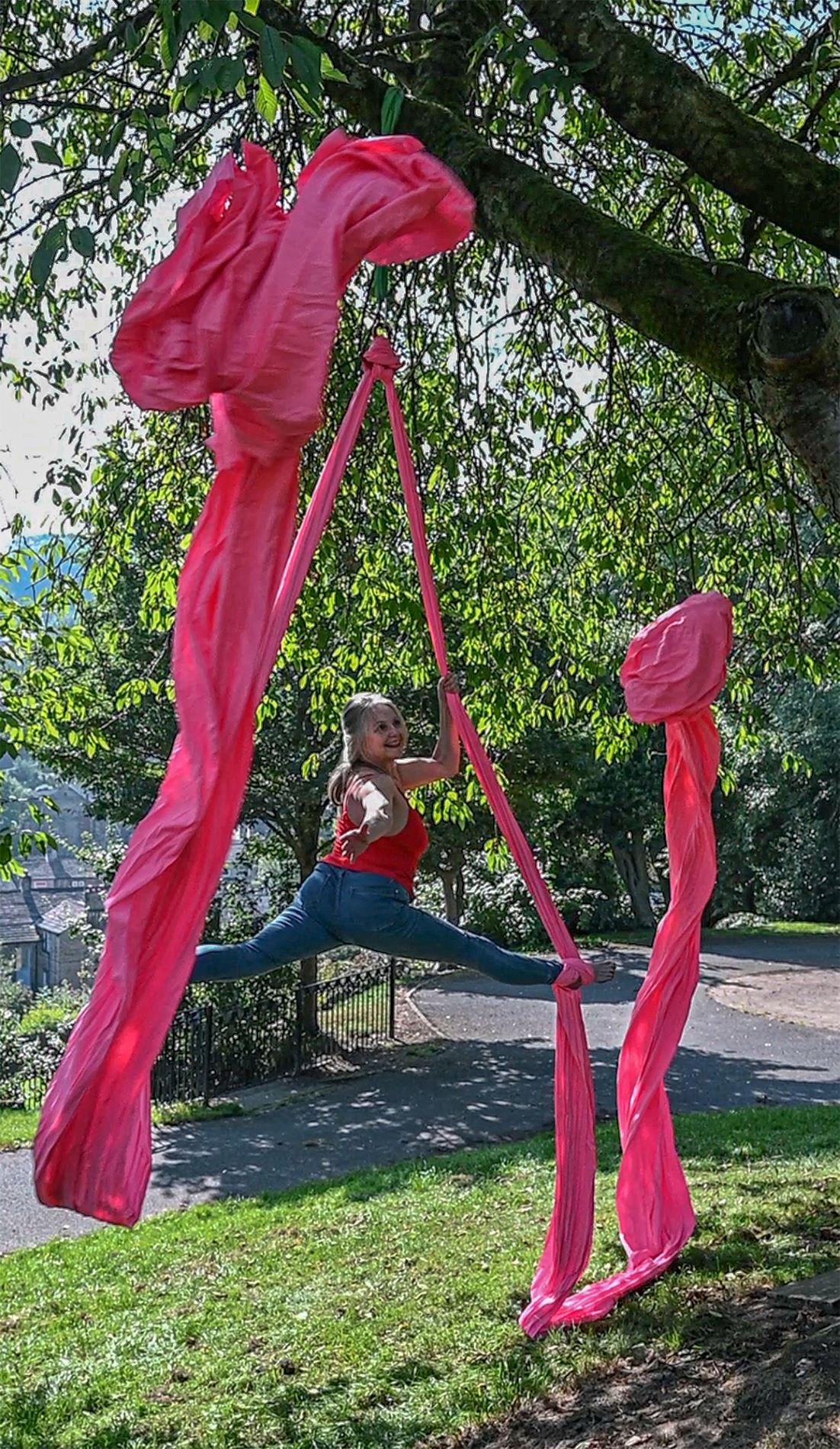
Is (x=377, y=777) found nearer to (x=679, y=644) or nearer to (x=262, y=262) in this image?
(x=679, y=644)

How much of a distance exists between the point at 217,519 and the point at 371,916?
133 centimetres

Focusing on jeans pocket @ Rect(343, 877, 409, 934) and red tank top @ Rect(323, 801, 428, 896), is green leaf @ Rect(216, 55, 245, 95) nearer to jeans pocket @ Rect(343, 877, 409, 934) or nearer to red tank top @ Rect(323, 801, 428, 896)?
red tank top @ Rect(323, 801, 428, 896)

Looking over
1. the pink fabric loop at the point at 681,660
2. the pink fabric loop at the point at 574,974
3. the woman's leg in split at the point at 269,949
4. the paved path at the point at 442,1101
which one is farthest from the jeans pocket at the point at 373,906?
the paved path at the point at 442,1101

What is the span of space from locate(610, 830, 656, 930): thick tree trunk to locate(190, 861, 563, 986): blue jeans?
22280 mm

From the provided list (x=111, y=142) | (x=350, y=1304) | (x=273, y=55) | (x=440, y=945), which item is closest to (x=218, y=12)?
(x=273, y=55)

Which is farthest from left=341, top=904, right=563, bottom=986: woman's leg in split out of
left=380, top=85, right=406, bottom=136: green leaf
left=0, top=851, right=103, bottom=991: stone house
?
left=0, top=851, right=103, bottom=991: stone house

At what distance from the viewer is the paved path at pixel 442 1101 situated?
10008 millimetres

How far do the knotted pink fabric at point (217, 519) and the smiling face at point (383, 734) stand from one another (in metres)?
1.14

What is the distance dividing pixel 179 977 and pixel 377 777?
5.09ft

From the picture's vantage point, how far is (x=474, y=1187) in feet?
27.5

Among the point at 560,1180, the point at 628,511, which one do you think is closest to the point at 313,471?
the point at 628,511

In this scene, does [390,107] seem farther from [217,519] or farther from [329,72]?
[217,519]

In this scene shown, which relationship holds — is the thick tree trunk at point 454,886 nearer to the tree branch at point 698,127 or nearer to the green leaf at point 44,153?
the tree branch at point 698,127

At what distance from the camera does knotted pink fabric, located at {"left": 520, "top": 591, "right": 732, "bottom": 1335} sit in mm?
4773
